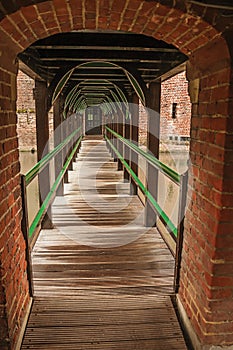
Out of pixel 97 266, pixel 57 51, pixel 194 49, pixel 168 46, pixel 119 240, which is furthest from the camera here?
pixel 119 240

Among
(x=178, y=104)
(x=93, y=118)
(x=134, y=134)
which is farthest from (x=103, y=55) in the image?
(x=93, y=118)

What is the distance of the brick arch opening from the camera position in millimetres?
1593

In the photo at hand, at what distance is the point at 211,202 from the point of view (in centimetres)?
179

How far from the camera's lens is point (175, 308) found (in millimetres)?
2451

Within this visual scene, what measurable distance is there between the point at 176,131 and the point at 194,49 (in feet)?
39.8

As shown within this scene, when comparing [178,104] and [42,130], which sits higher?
[178,104]

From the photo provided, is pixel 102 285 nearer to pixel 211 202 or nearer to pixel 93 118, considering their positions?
pixel 211 202

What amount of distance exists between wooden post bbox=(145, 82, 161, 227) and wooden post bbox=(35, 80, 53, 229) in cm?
131

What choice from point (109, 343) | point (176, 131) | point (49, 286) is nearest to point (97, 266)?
point (49, 286)

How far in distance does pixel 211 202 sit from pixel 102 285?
147 cm

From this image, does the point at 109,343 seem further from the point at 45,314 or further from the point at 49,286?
the point at 49,286

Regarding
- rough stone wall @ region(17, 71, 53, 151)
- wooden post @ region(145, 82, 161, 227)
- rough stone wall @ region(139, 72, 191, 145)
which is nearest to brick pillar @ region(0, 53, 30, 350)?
wooden post @ region(145, 82, 161, 227)

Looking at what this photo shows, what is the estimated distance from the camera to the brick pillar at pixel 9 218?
1.78 m

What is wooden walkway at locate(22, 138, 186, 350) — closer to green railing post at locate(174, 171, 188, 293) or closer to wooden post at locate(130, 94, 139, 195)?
green railing post at locate(174, 171, 188, 293)
